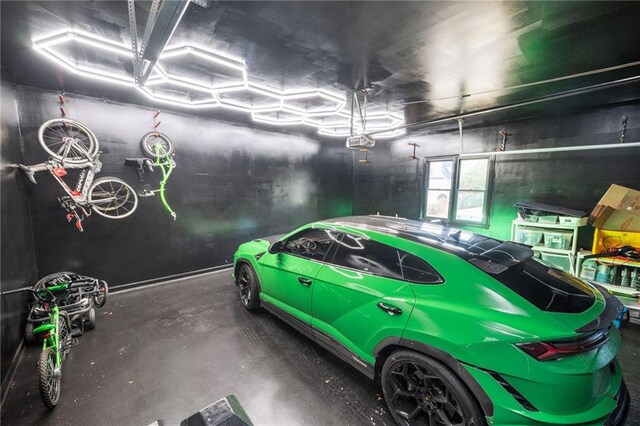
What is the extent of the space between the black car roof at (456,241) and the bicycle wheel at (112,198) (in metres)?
3.66

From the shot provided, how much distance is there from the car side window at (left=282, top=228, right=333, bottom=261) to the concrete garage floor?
100cm

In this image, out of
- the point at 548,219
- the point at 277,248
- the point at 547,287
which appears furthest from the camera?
the point at 548,219

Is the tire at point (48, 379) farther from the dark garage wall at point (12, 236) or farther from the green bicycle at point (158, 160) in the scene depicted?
the green bicycle at point (158, 160)

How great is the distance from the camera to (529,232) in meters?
4.11

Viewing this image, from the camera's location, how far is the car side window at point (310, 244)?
2439 millimetres

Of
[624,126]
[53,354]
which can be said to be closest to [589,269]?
[624,126]

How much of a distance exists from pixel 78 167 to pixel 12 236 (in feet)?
4.13

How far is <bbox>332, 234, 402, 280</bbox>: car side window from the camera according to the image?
6.14 ft

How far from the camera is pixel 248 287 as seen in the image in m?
3.31

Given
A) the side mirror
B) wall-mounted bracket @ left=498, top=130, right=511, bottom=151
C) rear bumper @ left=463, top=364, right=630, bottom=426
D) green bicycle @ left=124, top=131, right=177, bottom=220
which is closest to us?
rear bumper @ left=463, top=364, right=630, bottom=426

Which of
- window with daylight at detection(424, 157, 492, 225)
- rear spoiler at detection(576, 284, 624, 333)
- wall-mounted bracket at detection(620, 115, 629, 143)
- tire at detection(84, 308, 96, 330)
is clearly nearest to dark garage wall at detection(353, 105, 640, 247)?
wall-mounted bracket at detection(620, 115, 629, 143)

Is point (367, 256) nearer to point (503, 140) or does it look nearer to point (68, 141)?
point (68, 141)

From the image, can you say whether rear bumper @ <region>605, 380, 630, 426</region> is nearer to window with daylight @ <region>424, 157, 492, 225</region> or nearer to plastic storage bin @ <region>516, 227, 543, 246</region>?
plastic storage bin @ <region>516, 227, 543, 246</region>

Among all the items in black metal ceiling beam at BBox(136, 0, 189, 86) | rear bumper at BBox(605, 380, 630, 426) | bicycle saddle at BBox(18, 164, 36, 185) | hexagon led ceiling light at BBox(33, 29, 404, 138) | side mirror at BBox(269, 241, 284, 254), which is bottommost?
rear bumper at BBox(605, 380, 630, 426)
